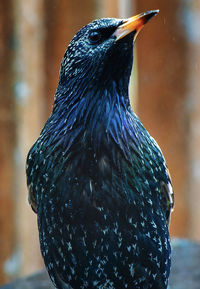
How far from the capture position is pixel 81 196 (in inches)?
41.9

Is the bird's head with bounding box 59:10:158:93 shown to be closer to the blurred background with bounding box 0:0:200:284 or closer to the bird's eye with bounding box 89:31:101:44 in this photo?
the bird's eye with bounding box 89:31:101:44

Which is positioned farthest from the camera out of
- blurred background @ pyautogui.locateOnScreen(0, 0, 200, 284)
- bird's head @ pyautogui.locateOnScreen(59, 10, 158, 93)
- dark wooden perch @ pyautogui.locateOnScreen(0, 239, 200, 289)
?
blurred background @ pyautogui.locateOnScreen(0, 0, 200, 284)

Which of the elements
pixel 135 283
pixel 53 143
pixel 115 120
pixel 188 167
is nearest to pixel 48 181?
pixel 53 143

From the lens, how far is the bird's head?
1.02 metres

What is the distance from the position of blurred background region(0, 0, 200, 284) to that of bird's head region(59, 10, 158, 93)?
2.69 ft

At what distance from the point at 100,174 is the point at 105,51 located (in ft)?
0.86

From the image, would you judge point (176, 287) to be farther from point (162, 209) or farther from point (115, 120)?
point (115, 120)

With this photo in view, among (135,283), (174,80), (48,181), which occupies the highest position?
(174,80)

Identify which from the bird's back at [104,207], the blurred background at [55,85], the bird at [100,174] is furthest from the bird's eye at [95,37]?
the blurred background at [55,85]

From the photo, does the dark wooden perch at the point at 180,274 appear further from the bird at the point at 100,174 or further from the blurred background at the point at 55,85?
the bird at the point at 100,174

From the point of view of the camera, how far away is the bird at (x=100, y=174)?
3.48ft

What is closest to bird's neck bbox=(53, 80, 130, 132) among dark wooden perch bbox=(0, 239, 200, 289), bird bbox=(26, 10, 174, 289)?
bird bbox=(26, 10, 174, 289)

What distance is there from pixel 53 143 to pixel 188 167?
1.25m

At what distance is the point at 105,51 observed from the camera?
1033mm
